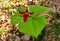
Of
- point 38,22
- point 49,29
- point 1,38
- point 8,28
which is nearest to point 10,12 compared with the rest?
point 8,28

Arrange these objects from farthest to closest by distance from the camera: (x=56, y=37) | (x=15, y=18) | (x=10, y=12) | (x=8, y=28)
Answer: (x=10, y=12) < (x=8, y=28) < (x=56, y=37) < (x=15, y=18)

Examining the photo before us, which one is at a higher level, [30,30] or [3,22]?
[30,30]

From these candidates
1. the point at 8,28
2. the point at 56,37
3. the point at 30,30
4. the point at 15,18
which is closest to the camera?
the point at 30,30

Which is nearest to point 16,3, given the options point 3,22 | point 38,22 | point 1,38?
point 3,22

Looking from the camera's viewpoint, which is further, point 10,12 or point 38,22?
point 10,12

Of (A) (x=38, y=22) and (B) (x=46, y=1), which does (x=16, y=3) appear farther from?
(A) (x=38, y=22)

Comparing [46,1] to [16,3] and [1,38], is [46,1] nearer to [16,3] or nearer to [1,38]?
[16,3]
